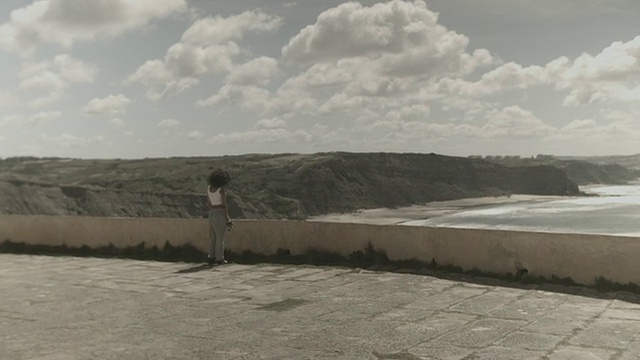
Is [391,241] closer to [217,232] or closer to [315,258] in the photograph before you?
[315,258]

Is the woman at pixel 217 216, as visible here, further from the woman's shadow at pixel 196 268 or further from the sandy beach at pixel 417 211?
the sandy beach at pixel 417 211

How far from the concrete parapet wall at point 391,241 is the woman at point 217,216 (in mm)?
511

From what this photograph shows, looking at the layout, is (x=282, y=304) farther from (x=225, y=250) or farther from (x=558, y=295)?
(x=225, y=250)

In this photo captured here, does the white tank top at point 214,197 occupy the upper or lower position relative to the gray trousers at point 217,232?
upper

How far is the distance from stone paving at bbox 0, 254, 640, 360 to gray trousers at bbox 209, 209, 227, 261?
117cm

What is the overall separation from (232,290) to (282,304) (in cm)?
110

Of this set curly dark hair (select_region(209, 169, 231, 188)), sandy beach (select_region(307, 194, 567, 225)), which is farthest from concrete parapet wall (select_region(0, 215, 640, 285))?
sandy beach (select_region(307, 194, 567, 225))

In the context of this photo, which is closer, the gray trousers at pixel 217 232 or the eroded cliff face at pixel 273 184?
the gray trousers at pixel 217 232

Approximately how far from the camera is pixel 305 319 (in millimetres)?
5492

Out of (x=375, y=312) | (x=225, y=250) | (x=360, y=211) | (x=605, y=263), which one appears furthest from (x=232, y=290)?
(x=360, y=211)

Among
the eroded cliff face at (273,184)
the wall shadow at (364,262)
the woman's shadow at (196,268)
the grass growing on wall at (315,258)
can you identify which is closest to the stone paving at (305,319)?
the wall shadow at (364,262)

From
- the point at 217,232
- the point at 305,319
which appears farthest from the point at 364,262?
the point at 305,319

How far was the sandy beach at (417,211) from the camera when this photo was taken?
98.9 meters

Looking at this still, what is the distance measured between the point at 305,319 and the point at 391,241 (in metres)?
3.25
